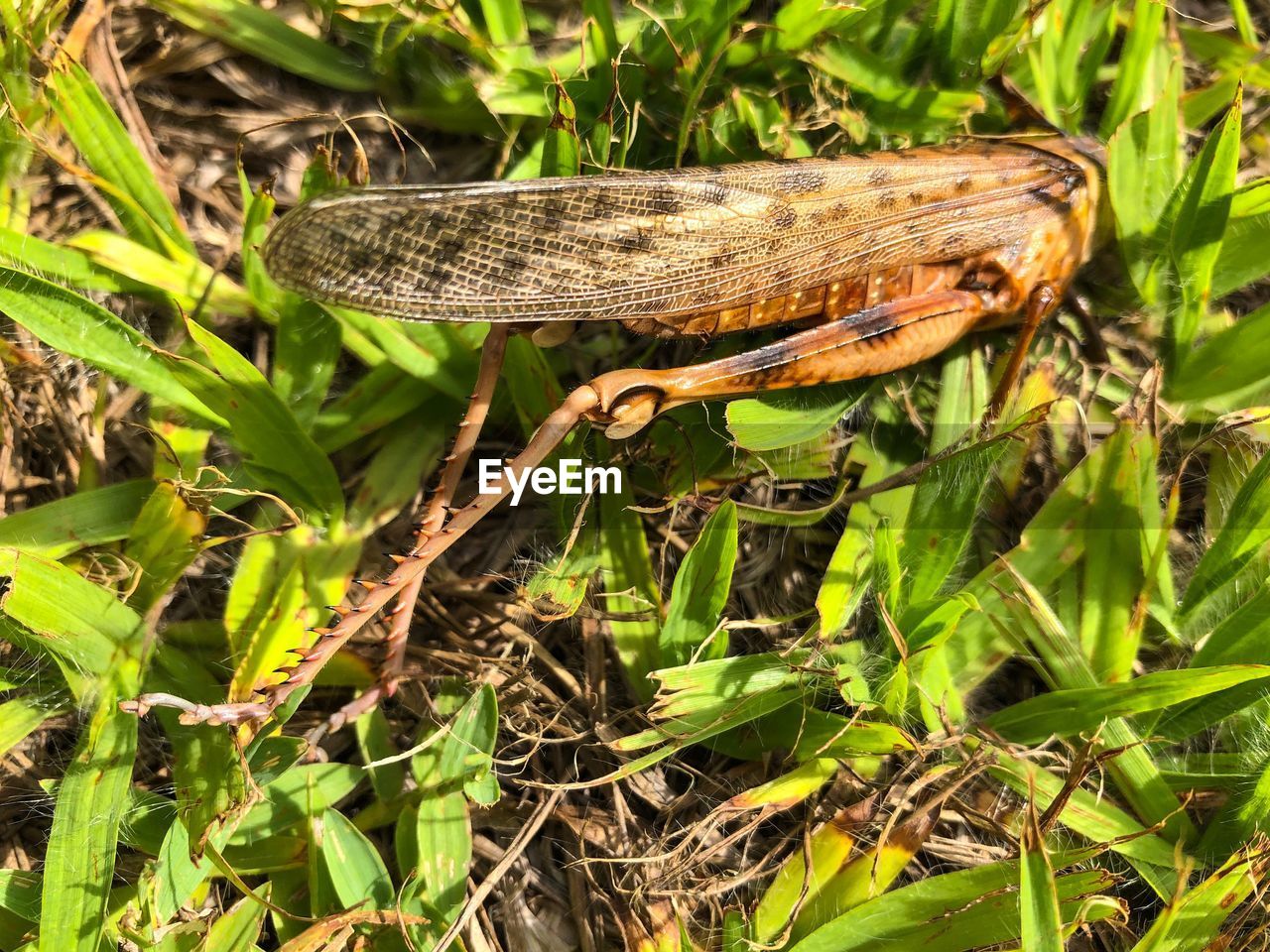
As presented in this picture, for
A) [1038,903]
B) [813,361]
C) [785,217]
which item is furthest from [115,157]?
[1038,903]

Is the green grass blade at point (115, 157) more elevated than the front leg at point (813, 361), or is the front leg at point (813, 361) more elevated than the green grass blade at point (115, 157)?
the green grass blade at point (115, 157)

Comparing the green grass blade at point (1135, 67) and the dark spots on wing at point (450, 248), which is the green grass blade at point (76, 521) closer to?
the dark spots on wing at point (450, 248)

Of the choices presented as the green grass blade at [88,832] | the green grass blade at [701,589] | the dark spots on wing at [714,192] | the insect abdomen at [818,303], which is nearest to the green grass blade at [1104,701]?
the green grass blade at [701,589]

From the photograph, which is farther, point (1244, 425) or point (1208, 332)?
point (1208, 332)

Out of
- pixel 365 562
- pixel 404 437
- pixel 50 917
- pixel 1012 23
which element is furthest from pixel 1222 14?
pixel 50 917

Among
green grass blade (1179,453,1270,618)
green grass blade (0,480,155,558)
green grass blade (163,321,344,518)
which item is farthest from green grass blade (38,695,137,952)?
green grass blade (1179,453,1270,618)

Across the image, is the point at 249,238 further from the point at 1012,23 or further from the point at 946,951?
the point at 946,951
